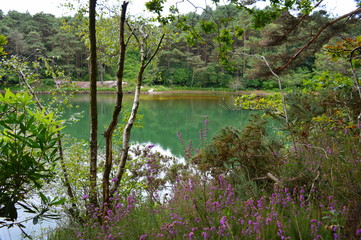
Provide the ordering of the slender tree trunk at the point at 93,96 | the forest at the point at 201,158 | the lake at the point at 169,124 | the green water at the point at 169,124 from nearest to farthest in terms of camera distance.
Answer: the forest at the point at 201,158, the slender tree trunk at the point at 93,96, the lake at the point at 169,124, the green water at the point at 169,124

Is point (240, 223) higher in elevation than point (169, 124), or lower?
higher

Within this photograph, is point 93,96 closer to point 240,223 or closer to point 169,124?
point 240,223

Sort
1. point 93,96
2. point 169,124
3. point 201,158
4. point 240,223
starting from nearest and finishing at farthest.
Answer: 1. point 240,223
2. point 93,96
3. point 201,158
4. point 169,124

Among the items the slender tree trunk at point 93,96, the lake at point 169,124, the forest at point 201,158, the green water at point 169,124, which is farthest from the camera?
the green water at point 169,124

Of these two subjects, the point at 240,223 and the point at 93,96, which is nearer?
the point at 240,223

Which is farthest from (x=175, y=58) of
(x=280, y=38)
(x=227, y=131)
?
(x=227, y=131)

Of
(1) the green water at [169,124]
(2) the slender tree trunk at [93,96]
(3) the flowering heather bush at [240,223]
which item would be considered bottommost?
(1) the green water at [169,124]

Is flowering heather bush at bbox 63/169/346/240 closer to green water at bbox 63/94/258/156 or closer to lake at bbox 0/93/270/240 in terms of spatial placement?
lake at bbox 0/93/270/240

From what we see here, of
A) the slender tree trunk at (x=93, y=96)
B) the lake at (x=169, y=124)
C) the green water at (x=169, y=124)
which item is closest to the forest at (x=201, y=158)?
the slender tree trunk at (x=93, y=96)

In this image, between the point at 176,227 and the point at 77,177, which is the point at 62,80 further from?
the point at 176,227

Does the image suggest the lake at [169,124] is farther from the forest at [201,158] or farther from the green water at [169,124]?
the forest at [201,158]

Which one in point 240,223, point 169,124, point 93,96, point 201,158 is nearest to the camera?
point 240,223

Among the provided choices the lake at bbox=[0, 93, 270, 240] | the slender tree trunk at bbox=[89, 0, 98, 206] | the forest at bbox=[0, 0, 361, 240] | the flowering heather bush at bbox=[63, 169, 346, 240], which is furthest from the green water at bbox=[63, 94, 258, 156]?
the flowering heather bush at bbox=[63, 169, 346, 240]

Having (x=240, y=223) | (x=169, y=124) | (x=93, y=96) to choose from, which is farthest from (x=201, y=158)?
(x=169, y=124)
